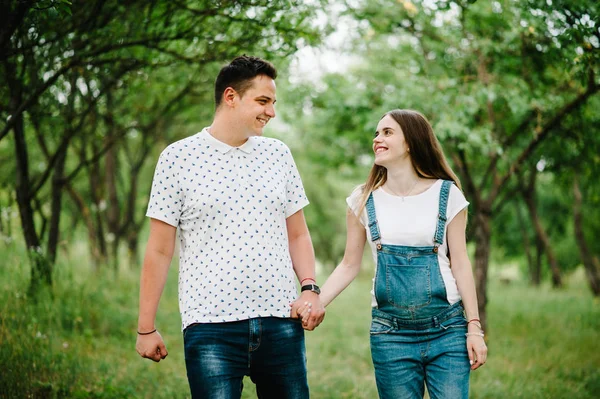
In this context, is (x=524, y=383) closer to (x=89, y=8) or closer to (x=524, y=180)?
(x=89, y=8)

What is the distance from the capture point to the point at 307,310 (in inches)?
120

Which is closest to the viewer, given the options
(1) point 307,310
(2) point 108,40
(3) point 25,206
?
(1) point 307,310

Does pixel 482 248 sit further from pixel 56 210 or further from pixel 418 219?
pixel 56 210

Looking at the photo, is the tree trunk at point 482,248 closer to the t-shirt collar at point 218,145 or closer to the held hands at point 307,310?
the held hands at point 307,310

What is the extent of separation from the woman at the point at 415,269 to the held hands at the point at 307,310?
0.01 meters

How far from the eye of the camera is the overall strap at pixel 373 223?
330 centimetres

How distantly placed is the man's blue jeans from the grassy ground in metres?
2.09

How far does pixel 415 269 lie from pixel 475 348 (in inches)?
19.9

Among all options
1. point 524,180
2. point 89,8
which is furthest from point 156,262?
point 524,180

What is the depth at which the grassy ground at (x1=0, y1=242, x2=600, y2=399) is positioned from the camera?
4.87 meters

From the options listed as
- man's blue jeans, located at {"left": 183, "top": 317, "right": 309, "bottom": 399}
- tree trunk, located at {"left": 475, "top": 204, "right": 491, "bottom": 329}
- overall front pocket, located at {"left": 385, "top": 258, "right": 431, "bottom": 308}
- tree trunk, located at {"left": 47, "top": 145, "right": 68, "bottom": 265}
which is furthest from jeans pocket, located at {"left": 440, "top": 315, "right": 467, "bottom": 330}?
tree trunk, located at {"left": 47, "top": 145, "right": 68, "bottom": 265}

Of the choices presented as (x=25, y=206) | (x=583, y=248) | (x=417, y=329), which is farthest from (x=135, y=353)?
(x=583, y=248)

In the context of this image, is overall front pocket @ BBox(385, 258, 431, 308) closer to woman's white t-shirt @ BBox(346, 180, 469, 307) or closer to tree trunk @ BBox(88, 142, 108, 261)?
woman's white t-shirt @ BBox(346, 180, 469, 307)

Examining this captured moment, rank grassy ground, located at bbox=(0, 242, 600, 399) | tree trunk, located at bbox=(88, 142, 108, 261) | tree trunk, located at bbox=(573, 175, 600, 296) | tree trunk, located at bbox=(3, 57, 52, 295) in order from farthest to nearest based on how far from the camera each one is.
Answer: tree trunk, located at bbox=(573, 175, 600, 296)
tree trunk, located at bbox=(88, 142, 108, 261)
tree trunk, located at bbox=(3, 57, 52, 295)
grassy ground, located at bbox=(0, 242, 600, 399)
